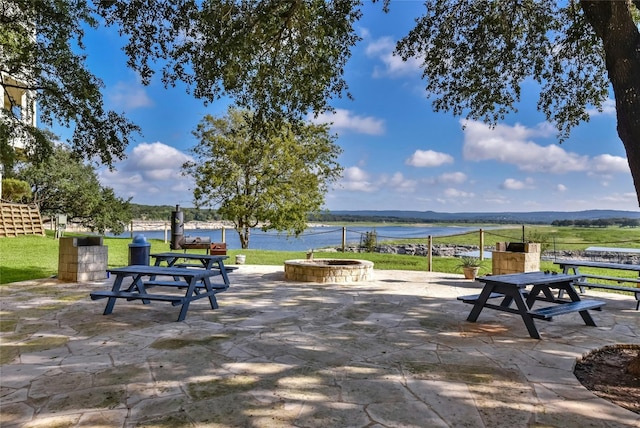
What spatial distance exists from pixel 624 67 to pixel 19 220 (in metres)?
21.1

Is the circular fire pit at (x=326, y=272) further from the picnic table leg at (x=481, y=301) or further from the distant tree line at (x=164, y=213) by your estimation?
the distant tree line at (x=164, y=213)

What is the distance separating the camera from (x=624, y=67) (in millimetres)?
3336

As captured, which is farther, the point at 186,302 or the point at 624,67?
the point at 186,302

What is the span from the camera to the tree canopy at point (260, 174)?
55.9 feet

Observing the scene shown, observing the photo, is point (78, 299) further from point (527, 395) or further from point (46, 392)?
point (527, 395)

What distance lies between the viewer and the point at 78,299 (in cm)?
616

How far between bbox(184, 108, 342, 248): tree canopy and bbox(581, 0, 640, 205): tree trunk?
13.8m

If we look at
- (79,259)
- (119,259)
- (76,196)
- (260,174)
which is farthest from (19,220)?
(79,259)

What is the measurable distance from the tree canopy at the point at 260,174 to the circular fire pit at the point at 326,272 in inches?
341

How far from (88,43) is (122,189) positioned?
2045 centimetres

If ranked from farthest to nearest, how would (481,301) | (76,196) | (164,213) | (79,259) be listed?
1. (76,196)
2. (164,213)
3. (79,259)
4. (481,301)

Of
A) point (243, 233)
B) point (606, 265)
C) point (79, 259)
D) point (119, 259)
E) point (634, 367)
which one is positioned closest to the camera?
point (634, 367)

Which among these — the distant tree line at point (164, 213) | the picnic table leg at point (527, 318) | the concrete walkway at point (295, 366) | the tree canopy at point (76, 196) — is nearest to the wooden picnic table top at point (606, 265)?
the concrete walkway at point (295, 366)

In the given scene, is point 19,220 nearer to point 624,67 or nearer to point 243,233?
point 243,233
